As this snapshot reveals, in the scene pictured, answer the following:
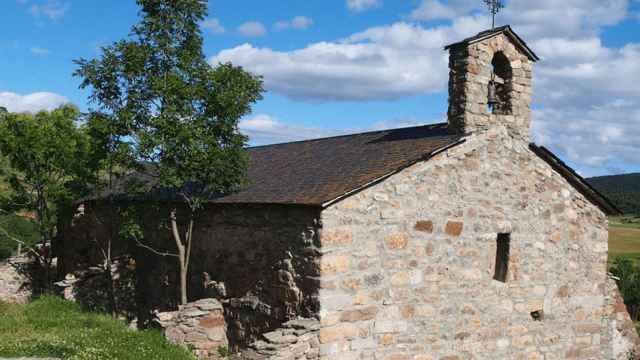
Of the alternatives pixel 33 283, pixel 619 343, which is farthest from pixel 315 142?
pixel 33 283

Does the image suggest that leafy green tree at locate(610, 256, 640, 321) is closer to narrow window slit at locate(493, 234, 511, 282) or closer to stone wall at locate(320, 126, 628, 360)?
stone wall at locate(320, 126, 628, 360)

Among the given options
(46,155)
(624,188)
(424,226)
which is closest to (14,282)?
(46,155)

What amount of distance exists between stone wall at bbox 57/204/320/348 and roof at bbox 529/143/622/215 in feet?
16.3

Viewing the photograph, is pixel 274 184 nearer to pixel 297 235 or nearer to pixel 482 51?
pixel 297 235

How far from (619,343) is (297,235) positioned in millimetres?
8301

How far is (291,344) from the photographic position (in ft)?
30.3

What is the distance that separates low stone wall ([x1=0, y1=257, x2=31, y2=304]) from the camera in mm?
18125

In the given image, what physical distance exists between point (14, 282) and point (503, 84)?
49.6 feet

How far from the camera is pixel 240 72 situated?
11.6m

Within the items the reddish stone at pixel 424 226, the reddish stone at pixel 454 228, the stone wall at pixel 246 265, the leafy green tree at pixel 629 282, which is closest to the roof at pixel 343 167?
the stone wall at pixel 246 265

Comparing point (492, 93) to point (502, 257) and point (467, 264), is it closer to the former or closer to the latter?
point (502, 257)

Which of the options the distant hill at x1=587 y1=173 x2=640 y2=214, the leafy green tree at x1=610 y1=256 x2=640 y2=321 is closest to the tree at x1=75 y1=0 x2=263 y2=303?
the leafy green tree at x1=610 y1=256 x2=640 y2=321

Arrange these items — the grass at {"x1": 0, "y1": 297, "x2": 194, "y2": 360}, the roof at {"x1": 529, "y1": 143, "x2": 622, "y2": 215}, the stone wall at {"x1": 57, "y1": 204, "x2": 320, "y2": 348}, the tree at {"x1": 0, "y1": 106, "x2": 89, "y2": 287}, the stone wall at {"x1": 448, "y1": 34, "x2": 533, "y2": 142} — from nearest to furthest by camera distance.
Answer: the grass at {"x1": 0, "y1": 297, "x2": 194, "y2": 360}, the stone wall at {"x1": 57, "y1": 204, "x2": 320, "y2": 348}, the stone wall at {"x1": 448, "y1": 34, "x2": 533, "y2": 142}, the roof at {"x1": 529, "y1": 143, "x2": 622, "y2": 215}, the tree at {"x1": 0, "y1": 106, "x2": 89, "y2": 287}

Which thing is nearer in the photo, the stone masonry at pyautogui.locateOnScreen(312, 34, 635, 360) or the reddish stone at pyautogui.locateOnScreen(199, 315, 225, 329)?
the stone masonry at pyautogui.locateOnScreen(312, 34, 635, 360)
